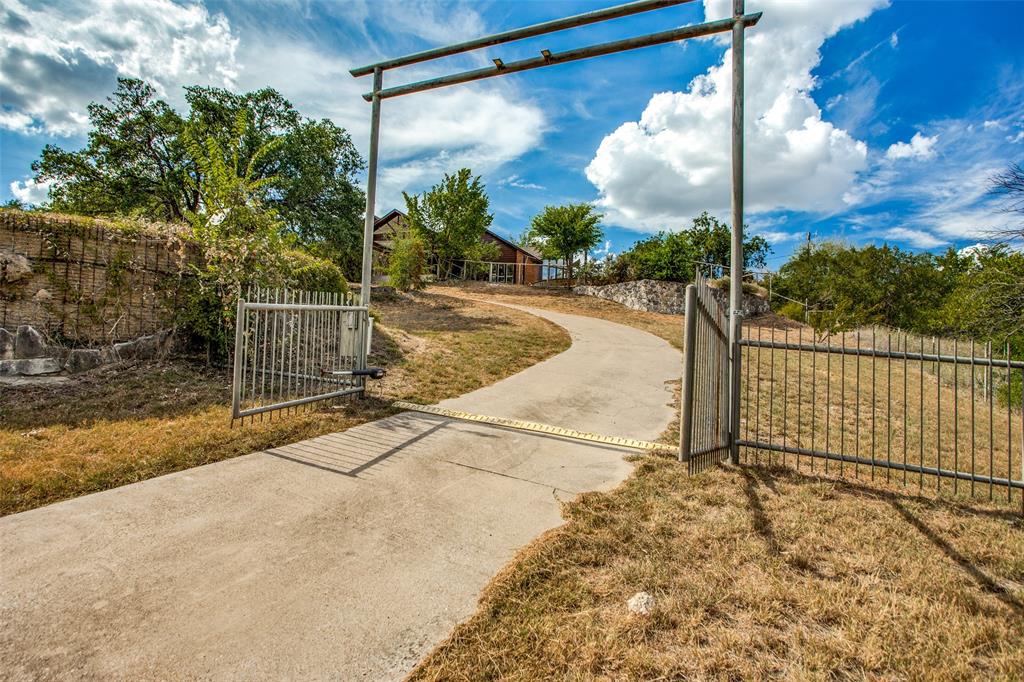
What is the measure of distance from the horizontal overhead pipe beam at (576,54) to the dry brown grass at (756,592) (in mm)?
4577

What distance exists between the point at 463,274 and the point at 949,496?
109ft

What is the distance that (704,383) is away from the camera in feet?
14.1

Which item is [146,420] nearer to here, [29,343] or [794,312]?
[29,343]

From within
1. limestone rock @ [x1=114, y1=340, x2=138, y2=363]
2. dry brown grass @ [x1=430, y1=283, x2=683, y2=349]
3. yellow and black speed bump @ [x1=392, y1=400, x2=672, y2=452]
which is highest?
dry brown grass @ [x1=430, y1=283, x2=683, y2=349]

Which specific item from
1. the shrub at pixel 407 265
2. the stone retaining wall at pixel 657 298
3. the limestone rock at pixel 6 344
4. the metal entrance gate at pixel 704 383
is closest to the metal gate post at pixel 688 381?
the metal entrance gate at pixel 704 383

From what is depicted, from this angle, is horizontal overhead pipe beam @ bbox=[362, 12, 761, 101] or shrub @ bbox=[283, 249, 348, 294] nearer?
horizontal overhead pipe beam @ bbox=[362, 12, 761, 101]

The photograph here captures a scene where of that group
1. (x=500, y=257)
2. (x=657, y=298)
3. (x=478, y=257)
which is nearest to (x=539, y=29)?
(x=657, y=298)

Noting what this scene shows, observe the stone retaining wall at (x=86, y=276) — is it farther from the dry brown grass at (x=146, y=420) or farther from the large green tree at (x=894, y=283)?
the large green tree at (x=894, y=283)

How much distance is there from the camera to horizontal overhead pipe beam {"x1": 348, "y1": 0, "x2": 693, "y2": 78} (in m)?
4.92

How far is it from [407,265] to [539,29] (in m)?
15.1

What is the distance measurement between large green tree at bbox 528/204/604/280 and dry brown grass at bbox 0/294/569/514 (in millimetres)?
23249

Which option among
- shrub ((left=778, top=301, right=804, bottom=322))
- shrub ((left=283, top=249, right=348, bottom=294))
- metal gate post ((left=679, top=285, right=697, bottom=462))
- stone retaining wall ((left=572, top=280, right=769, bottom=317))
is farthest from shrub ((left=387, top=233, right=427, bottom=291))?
shrub ((left=778, top=301, right=804, bottom=322))

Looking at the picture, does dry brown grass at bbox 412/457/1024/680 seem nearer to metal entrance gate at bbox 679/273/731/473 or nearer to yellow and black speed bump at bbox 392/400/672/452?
metal entrance gate at bbox 679/273/731/473

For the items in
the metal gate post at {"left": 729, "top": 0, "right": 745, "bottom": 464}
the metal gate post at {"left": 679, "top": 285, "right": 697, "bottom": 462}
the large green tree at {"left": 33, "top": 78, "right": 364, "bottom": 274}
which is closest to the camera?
the metal gate post at {"left": 679, "top": 285, "right": 697, "bottom": 462}
